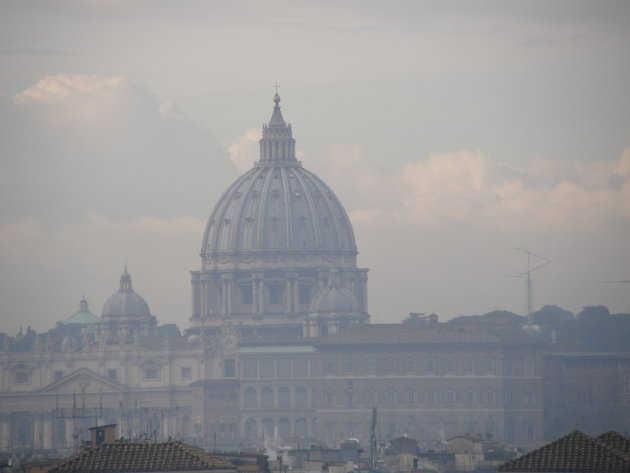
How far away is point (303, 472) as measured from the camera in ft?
357

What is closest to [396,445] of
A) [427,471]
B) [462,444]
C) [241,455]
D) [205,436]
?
[462,444]

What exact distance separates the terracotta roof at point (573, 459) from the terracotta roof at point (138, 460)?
8373 mm

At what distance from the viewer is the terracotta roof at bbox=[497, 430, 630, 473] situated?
2810 inches

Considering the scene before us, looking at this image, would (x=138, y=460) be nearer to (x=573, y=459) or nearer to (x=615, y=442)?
(x=573, y=459)

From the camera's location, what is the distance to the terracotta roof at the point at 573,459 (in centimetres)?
7138

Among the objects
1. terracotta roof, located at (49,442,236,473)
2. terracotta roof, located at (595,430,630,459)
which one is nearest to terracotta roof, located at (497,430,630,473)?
terracotta roof, located at (595,430,630,459)

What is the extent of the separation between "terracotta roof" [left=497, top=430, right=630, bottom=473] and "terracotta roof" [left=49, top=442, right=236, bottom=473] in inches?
330

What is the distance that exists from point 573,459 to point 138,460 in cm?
1158

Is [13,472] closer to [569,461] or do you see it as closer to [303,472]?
[303,472]

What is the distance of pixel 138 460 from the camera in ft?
244

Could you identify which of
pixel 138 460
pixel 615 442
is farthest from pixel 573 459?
pixel 138 460

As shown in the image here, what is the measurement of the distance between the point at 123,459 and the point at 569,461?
1198cm

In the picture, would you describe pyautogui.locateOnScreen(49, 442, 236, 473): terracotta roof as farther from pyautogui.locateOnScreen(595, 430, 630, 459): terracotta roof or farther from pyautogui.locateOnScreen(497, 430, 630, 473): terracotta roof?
pyautogui.locateOnScreen(595, 430, 630, 459): terracotta roof

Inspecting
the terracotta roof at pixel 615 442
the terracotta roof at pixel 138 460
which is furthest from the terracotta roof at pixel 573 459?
the terracotta roof at pixel 138 460
